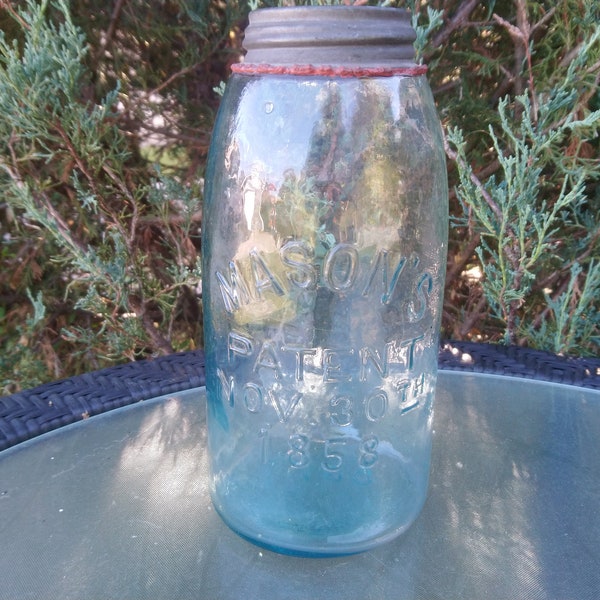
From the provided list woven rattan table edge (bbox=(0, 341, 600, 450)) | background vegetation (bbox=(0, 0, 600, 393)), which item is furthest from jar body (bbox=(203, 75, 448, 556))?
background vegetation (bbox=(0, 0, 600, 393))

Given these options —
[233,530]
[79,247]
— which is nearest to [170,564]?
[233,530]

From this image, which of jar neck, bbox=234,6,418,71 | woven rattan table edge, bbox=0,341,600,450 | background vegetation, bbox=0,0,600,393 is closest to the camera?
jar neck, bbox=234,6,418,71

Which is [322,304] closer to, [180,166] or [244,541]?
[244,541]

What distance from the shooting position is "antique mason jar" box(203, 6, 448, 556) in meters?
0.53

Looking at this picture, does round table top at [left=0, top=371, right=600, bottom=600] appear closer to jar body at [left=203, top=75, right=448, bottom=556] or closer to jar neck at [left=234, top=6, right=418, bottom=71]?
jar body at [left=203, top=75, right=448, bottom=556]

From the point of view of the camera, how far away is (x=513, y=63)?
139 centimetres

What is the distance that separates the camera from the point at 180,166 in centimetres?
157

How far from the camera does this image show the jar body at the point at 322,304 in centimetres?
55

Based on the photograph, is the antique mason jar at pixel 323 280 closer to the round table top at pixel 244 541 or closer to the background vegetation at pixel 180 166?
the round table top at pixel 244 541

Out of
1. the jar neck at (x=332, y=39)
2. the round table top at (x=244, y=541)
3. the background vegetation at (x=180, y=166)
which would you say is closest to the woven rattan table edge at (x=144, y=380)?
the round table top at (x=244, y=541)

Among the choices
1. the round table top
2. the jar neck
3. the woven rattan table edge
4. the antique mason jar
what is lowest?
the round table top

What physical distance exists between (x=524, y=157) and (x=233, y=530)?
0.76 m

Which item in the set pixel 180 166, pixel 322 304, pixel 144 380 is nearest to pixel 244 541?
pixel 322 304

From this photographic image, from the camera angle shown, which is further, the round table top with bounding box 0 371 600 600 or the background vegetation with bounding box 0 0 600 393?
the background vegetation with bounding box 0 0 600 393
